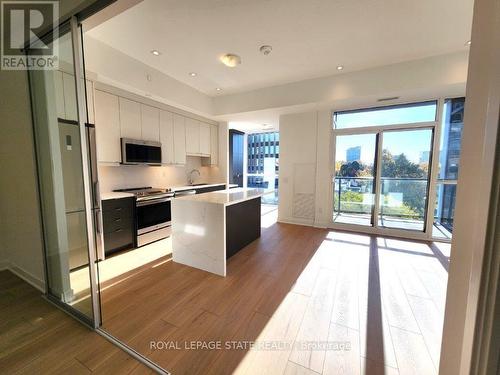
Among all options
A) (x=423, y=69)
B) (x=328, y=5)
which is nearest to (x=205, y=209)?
(x=328, y=5)

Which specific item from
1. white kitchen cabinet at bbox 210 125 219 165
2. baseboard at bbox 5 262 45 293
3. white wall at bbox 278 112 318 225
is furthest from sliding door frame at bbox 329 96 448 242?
baseboard at bbox 5 262 45 293

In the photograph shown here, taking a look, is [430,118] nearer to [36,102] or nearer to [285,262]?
[285,262]

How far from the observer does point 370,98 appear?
12.3 feet

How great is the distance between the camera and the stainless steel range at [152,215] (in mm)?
3412

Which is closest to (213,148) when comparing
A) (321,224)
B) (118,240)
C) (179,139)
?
(179,139)

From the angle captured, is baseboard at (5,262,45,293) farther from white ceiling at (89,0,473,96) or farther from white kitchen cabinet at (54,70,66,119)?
white ceiling at (89,0,473,96)

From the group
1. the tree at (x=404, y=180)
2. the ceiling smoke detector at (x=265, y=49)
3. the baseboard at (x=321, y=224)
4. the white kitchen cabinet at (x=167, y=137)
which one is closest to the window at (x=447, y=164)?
the tree at (x=404, y=180)

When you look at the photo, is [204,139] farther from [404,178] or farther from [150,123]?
[404,178]

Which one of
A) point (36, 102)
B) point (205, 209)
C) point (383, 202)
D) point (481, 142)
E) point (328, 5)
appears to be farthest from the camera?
point (383, 202)

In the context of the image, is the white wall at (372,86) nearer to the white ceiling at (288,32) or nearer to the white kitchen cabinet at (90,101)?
the white ceiling at (288,32)

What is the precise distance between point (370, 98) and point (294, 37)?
1.96 m

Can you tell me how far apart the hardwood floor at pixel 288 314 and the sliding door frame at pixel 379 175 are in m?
0.95

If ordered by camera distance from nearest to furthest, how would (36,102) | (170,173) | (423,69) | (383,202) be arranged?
(36,102)
(423,69)
(383,202)
(170,173)
